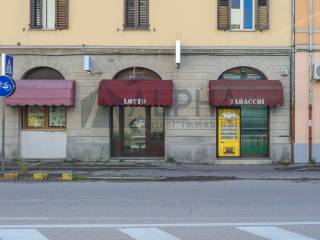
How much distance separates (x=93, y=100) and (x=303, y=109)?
25.3 ft

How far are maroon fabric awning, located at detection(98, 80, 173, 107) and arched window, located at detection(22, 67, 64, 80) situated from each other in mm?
1913

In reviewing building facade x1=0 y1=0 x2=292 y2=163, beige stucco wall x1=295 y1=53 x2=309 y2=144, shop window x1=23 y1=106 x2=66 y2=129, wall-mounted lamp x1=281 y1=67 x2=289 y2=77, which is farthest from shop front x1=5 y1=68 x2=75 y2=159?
beige stucco wall x1=295 y1=53 x2=309 y2=144

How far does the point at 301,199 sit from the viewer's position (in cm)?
1181

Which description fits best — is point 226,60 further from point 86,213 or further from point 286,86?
point 86,213

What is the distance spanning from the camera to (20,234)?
311 inches

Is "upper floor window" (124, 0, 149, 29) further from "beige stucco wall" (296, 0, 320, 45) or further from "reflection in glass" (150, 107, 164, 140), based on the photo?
"beige stucco wall" (296, 0, 320, 45)

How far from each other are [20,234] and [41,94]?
1262 cm

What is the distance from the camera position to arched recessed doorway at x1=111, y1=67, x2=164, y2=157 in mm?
21031

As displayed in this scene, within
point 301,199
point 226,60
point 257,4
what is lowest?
point 301,199

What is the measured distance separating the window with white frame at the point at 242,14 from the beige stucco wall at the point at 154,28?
0.30 meters

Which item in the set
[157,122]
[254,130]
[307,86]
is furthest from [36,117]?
[307,86]

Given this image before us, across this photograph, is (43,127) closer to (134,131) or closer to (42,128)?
(42,128)

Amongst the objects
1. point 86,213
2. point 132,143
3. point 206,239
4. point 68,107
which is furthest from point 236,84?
point 206,239

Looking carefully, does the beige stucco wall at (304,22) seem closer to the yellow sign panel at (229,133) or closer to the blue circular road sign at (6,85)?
the yellow sign panel at (229,133)
